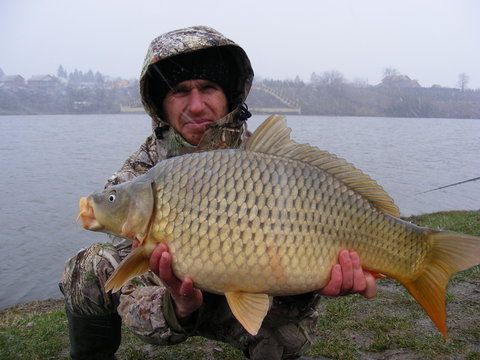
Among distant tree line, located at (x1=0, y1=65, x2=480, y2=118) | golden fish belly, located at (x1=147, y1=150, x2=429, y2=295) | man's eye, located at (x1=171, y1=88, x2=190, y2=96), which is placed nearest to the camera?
golden fish belly, located at (x1=147, y1=150, x2=429, y2=295)

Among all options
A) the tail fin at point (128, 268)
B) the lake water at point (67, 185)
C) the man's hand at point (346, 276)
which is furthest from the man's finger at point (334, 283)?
the lake water at point (67, 185)

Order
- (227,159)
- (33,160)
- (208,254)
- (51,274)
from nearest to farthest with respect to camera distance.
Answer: (208,254)
(227,159)
(51,274)
(33,160)

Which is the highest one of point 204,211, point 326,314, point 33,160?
point 204,211

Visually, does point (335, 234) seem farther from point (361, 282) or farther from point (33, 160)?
point (33, 160)

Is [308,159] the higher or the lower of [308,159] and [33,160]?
the higher

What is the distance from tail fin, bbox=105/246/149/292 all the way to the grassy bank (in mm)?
1437

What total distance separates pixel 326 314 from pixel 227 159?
230 centimetres

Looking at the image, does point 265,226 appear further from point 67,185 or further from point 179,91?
point 67,185

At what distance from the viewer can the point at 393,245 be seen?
6.08 feet

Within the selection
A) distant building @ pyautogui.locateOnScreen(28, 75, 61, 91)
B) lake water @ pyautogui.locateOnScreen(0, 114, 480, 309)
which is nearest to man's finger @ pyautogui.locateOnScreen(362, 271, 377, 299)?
lake water @ pyautogui.locateOnScreen(0, 114, 480, 309)

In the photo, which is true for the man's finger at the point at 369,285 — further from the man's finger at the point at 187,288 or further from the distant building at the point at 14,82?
the distant building at the point at 14,82

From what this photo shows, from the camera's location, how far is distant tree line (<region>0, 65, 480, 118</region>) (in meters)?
60.7

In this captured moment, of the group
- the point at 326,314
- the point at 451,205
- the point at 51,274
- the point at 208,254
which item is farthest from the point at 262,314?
the point at 451,205

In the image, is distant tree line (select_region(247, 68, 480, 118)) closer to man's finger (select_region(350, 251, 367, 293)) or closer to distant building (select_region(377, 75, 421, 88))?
distant building (select_region(377, 75, 421, 88))
